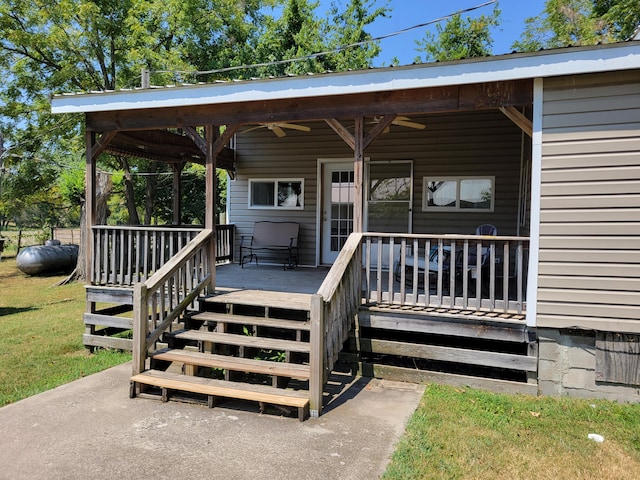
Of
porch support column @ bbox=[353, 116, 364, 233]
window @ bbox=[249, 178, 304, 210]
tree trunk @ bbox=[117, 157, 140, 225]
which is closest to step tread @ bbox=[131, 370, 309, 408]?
porch support column @ bbox=[353, 116, 364, 233]

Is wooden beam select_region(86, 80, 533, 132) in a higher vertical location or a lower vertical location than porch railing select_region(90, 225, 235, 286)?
higher

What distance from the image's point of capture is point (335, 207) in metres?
8.50

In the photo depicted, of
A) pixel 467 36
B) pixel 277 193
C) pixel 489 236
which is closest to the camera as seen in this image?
pixel 489 236

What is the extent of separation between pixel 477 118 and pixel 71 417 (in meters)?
6.80

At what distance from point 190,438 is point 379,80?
350cm

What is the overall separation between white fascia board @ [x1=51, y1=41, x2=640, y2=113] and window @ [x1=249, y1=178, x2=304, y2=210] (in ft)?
12.5

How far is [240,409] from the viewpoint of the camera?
12.5 feet

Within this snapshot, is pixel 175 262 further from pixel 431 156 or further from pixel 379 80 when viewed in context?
pixel 431 156

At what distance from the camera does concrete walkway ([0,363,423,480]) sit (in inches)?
112

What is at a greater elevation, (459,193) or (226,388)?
(459,193)

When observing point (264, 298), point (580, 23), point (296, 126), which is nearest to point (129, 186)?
point (296, 126)

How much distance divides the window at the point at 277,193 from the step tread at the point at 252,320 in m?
4.08

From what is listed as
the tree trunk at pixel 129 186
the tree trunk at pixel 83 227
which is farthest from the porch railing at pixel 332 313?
the tree trunk at pixel 129 186

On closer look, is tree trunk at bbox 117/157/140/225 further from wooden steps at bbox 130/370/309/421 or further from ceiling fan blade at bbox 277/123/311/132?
wooden steps at bbox 130/370/309/421
